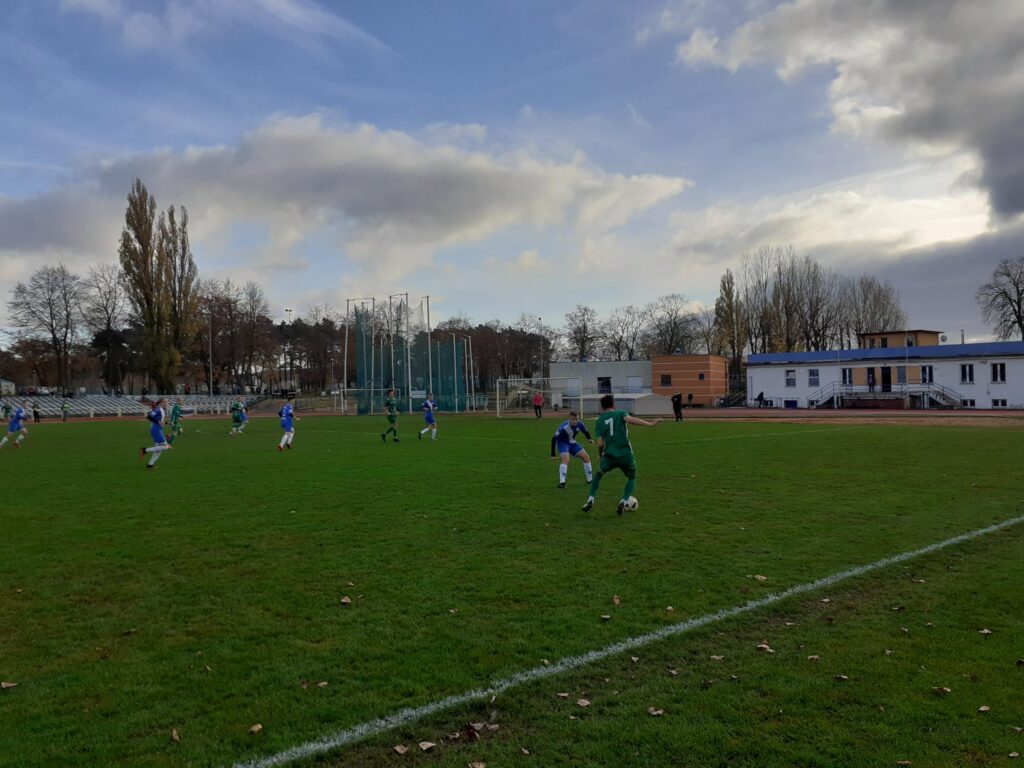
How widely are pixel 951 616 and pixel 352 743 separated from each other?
17.1ft

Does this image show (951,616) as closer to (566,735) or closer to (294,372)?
(566,735)

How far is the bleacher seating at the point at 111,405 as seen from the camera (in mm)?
61531

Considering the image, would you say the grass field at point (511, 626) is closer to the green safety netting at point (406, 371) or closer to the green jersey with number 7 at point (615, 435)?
the green jersey with number 7 at point (615, 435)

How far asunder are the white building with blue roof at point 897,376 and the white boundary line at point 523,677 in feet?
181

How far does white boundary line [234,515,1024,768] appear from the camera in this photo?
13.2 ft

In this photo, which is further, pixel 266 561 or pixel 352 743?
pixel 266 561

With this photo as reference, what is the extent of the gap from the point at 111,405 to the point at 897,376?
7116 cm

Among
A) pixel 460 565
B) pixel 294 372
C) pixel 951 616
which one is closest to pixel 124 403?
pixel 294 372

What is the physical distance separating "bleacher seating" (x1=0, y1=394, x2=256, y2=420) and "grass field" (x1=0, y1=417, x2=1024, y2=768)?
5638cm

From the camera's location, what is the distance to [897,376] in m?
57.5

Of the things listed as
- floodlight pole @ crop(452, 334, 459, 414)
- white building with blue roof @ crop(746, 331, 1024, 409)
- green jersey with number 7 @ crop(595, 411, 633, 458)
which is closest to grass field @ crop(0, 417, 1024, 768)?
green jersey with number 7 @ crop(595, 411, 633, 458)

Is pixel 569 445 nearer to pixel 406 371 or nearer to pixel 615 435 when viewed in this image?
pixel 615 435

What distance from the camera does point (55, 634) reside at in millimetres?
6020

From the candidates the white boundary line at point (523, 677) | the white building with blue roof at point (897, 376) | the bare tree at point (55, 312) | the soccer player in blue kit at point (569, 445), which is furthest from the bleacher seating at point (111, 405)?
the white boundary line at point (523, 677)
